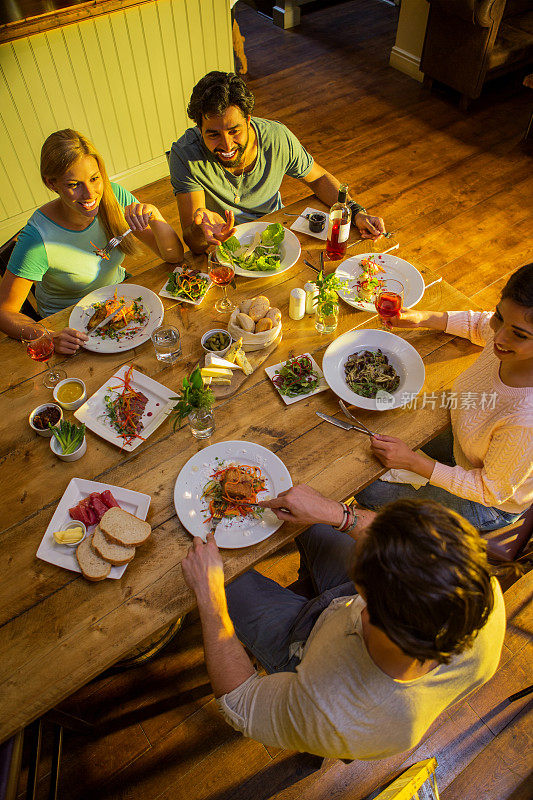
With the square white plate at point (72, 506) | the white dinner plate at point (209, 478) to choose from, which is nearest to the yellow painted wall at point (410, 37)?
the white dinner plate at point (209, 478)

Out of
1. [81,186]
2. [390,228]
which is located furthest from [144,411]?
[390,228]

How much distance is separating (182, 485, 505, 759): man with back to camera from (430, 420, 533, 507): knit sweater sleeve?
44cm

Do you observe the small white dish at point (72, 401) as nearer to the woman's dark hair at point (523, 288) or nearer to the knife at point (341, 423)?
the knife at point (341, 423)

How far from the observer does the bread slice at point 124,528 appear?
56.4 inches

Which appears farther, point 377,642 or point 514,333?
point 514,333

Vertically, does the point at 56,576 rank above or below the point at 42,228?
below

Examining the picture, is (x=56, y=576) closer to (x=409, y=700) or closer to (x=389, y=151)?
(x=409, y=700)

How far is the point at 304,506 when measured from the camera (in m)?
1.49

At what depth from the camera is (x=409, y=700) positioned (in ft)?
3.75

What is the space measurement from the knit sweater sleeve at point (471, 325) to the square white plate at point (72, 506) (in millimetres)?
1253

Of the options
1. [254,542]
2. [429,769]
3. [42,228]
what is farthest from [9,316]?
[429,769]

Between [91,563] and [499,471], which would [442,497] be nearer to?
[499,471]

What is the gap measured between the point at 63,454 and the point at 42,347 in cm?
41

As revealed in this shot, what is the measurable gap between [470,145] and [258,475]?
420 cm
